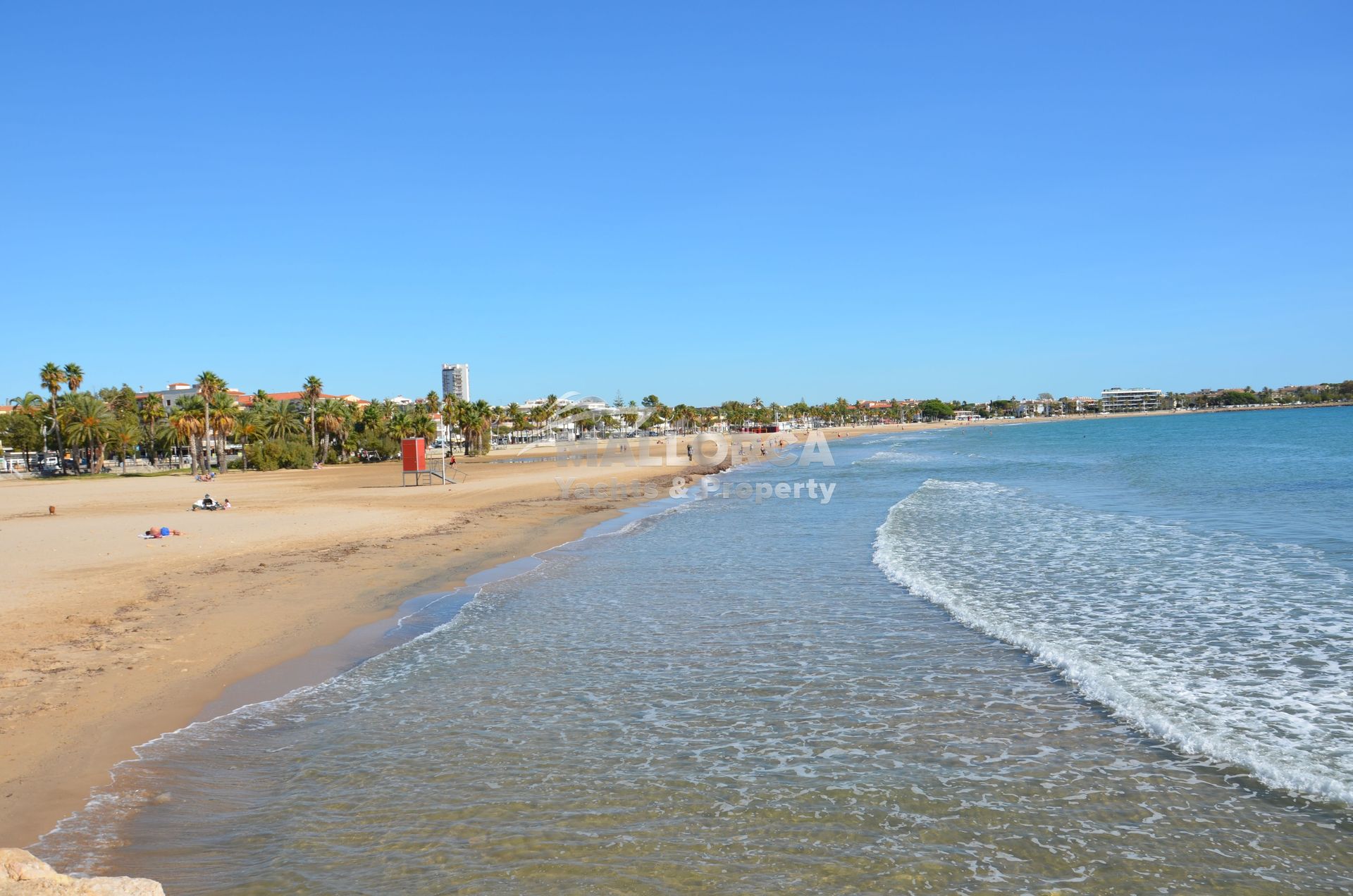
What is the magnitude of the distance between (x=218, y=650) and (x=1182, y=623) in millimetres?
12597

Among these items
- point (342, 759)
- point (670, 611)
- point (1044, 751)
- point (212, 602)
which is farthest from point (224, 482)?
point (1044, 751)

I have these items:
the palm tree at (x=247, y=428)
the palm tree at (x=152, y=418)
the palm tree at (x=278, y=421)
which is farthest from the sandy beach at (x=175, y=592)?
the palm tree at (x=278, y=421)

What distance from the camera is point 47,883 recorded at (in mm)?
3570

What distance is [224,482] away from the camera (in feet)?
156

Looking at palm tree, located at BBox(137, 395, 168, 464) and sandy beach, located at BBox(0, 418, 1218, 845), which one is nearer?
sandy beach, located at BBox(0, 418, 1218, 845)

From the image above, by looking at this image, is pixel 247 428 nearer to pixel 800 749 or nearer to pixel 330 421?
pixel 330 421

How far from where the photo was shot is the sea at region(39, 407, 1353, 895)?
5156 mm

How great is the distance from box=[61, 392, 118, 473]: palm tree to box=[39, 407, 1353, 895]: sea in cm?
6147

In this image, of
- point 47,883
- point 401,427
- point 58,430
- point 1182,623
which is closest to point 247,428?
point 58,430

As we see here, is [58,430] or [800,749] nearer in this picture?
[800,749]

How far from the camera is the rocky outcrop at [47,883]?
3.51 metres

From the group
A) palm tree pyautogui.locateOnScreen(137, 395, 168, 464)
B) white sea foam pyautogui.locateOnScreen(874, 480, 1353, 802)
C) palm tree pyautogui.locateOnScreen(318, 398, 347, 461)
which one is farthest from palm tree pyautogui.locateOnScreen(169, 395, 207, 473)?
white sea foam pyautogui.locateOnScreen(874, 480, 1353, 802)

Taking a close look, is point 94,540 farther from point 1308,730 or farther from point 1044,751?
point 1308,730

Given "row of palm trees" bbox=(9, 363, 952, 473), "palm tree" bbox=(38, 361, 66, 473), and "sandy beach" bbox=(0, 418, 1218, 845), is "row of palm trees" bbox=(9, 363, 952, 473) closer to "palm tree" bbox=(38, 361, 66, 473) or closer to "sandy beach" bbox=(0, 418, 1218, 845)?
"palm tree" bbox=(38, 361, 66, 473)
